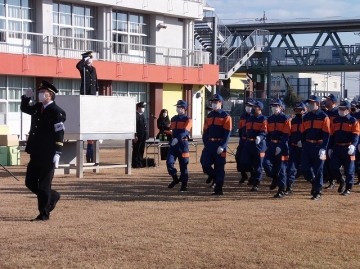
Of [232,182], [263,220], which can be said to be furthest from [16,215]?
[232,182]

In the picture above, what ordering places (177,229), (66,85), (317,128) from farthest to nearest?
(66,85) → (317,128) → (177,229)

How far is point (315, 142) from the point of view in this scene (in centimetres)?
1627

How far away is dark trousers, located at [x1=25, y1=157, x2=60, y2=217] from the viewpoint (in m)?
12.5

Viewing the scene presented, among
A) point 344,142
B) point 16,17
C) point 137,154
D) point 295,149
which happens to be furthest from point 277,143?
point 16,17

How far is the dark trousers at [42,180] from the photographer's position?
12.5m

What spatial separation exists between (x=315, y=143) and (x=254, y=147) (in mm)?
2468

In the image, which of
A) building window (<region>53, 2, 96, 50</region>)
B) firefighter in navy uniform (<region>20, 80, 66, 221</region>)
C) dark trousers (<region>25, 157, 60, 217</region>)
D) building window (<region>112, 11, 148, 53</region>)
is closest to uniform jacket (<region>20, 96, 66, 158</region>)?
firefighter in navy uniform (<region>20, 80, 66, 221</region>)

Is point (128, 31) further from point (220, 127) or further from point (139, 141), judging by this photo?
point (220, 127)

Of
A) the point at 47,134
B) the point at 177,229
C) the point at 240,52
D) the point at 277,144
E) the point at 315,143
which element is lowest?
the point at 177,229

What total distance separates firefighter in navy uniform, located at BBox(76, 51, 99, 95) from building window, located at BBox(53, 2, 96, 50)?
18.3 meters

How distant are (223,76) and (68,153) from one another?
32255 millimetres

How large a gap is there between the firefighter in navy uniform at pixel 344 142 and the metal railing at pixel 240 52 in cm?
3676

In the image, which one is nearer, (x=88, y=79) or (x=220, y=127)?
(x=220, y=127)

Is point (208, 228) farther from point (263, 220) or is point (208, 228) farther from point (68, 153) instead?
point (68, 153)
